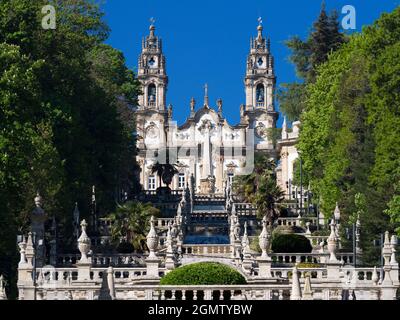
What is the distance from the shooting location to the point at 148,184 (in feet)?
514

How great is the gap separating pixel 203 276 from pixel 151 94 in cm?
11235

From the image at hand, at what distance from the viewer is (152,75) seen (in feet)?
552

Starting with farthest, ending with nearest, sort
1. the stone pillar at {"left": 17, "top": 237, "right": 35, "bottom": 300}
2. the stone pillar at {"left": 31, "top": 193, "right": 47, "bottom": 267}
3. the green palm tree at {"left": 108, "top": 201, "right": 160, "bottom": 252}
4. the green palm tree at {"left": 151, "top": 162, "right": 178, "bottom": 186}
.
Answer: the green palm tree at {"left": 151, "top": 162, "right": 178, "bottom": 186}
the green palm tree at {"left": 108, "top": 201, "right": 160, "bottom": 252}
the stone pillar at {"left": 31, "top": 193, "right": 47, "bottom": 267}
the stone pillar at {"left": 17, "top": 237, "right": 35, "bottom": 300}

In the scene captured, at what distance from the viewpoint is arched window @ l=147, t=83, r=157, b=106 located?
167 m

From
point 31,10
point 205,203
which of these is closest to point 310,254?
point 31,10

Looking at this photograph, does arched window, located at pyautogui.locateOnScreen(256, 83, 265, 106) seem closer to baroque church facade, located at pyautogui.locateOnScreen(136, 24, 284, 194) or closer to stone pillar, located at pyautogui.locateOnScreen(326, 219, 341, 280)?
baroque church facade, located at pyautogui.locateOnScreen(136, 24, 284, 194)

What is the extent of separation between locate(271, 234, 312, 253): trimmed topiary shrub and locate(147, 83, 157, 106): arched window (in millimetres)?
93425

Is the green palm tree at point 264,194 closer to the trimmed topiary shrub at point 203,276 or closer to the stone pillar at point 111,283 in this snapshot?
the trimmed topiary shrub at point 203,276

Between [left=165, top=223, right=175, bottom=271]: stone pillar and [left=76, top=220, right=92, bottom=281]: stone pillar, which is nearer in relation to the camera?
[left=76, top=220, right=92, bottom=281]: stone pillar

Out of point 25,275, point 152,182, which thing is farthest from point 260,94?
point 25,275

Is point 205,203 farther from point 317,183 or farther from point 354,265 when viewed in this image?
point 354,265

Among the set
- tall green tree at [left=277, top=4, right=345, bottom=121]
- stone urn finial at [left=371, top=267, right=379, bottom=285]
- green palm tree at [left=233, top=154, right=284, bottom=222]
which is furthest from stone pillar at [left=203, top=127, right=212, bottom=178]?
stone urn finial at [left=371, top=267, right=379, bottom=285]

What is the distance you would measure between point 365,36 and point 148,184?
7068 cm

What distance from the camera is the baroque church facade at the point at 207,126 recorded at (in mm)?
163000
